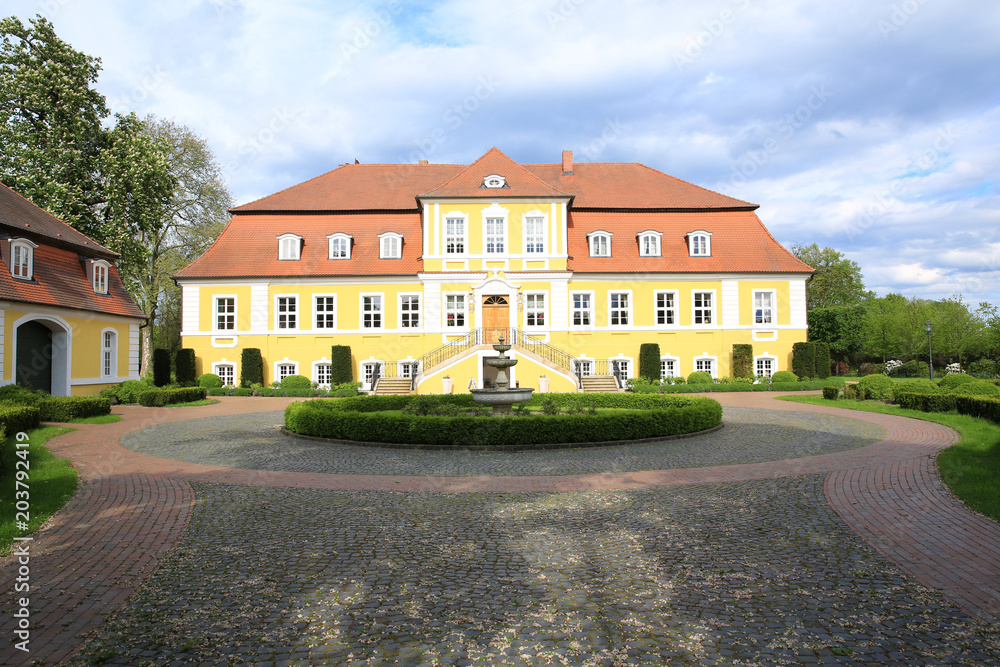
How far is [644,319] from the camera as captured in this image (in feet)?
101

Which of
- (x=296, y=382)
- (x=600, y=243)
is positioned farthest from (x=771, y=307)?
(x=296, y=382)

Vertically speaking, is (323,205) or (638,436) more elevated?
(323,205)

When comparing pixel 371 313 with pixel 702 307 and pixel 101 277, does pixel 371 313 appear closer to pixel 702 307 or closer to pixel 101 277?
pixel 101 277

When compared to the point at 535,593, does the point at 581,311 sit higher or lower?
higher

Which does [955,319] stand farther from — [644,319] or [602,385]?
[602,385]

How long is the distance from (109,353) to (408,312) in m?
13.4

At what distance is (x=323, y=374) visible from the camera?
99.8 feet

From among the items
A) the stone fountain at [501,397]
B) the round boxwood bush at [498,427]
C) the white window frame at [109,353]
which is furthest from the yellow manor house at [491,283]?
the round boxwood bush at [498,427]

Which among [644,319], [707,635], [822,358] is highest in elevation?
[644,319]

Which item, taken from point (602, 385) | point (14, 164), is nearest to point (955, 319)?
point (602, 385)

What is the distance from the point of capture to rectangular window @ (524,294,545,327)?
29750mm

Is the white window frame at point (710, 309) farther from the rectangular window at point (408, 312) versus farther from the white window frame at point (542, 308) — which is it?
the rectangular window at point (408, 312)

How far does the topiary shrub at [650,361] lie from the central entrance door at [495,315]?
710 centimetres

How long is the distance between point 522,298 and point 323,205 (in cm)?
1256
